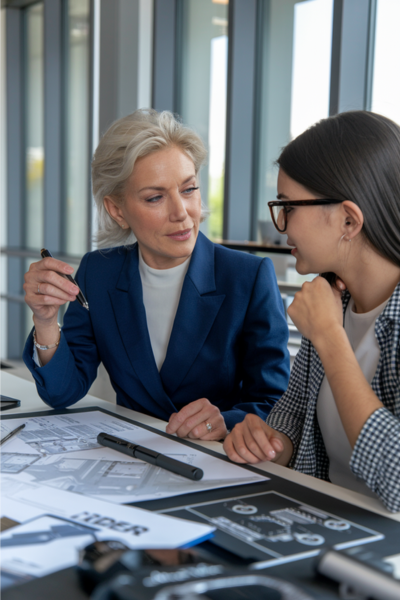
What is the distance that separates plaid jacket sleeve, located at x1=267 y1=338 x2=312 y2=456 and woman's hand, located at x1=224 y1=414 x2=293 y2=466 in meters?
0.12

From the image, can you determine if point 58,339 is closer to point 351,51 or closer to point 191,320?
point 191,320

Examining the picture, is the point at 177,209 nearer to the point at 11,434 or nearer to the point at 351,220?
the point at 351,220

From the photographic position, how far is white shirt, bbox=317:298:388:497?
1.23 meters

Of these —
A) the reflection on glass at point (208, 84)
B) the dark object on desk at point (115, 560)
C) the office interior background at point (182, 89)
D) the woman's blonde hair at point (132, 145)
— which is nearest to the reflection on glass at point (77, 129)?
the office interior background at point (182, 89)

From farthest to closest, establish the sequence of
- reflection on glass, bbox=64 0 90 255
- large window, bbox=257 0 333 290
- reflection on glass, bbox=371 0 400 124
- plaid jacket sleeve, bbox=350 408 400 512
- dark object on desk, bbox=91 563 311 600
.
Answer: reflection on glass, bbox=64 0 90 255 < large window, bbox=257 0 333 290 < reflection on glass, bbox=371 0 400 124 < plaid jacket sleeve, bbox=350 408 400 512 < dark object on desk, bbox=91 563 311 600

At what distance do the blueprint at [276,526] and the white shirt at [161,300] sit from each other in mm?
830

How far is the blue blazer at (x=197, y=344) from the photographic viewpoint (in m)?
1.63

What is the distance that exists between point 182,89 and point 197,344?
349 centimetres

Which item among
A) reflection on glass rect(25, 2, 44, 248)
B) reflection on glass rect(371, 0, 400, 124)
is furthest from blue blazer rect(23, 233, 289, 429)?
reflection on glass rect(25, 2, 44, 248)

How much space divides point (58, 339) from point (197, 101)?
3.37 m

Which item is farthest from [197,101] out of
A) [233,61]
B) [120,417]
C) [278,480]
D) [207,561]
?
[207,561]

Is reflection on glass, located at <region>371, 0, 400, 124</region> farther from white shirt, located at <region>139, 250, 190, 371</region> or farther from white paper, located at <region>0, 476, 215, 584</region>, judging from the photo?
white paper, located at <region>0, 476, 215, 584</region>

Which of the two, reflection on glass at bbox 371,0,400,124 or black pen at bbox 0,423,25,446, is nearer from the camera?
black pen at bbox 0,423,25,446

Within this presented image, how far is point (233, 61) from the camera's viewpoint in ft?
12.7
